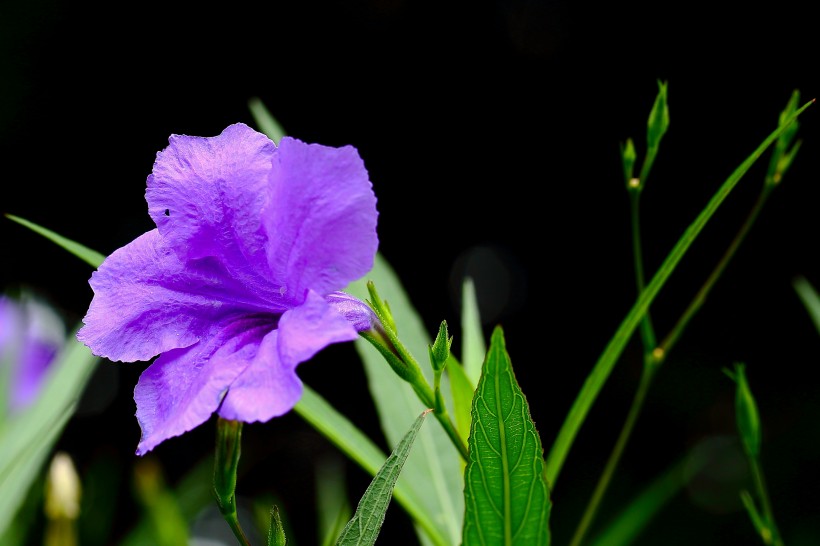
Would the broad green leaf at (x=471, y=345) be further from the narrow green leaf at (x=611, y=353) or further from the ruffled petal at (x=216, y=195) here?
the ruffled petal at (x=216, y=195)

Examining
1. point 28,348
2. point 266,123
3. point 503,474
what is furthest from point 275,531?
point 28,348

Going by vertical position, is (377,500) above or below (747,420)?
above

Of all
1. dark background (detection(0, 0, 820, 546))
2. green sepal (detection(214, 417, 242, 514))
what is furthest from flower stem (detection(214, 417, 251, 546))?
dark background (detection(0, 0, 820, 546))

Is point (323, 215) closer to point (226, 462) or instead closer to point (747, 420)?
point (226, 462)

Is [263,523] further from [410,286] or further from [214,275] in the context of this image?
[410,286]

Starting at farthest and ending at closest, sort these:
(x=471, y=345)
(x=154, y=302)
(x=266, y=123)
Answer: (x=266, y=123) < (x=471, y=345) < (x=154, y=302)

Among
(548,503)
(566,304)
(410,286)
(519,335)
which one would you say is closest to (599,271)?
(566,304)

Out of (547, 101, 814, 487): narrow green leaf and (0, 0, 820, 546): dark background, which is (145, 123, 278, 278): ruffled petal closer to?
(547, 101, 814, 487): narrow green leaf
